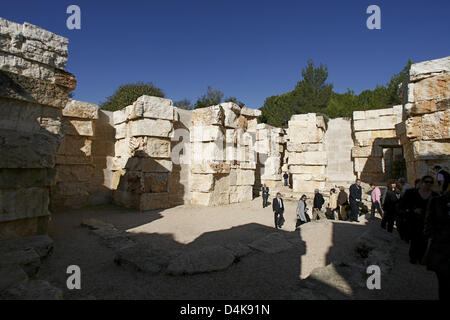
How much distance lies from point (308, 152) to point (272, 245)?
8305mm

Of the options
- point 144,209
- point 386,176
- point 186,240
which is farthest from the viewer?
point 386,176

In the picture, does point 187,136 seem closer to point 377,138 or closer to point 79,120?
point 79,120

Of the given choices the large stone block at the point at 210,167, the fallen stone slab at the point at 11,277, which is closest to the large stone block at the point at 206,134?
the large stone block at the point at 210,167

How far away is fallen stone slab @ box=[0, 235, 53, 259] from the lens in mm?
3248

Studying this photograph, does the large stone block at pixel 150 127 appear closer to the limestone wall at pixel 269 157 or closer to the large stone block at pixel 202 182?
the large stone block at pixel 202 182

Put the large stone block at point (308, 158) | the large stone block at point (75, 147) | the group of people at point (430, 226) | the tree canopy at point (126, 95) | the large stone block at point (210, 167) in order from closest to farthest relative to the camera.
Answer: the group of people at point (430, 226) < the large stone block at point (75, 147) < the large stone block at point (210, 167) < the large stone block at point (308, 158) < the tree canopy at point (126, 95)

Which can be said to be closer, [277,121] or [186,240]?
[186,240]

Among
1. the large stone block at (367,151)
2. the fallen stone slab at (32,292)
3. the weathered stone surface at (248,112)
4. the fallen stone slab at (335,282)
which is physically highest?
the weathered stone surface at (248,112)

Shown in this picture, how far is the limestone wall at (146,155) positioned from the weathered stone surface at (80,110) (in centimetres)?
102

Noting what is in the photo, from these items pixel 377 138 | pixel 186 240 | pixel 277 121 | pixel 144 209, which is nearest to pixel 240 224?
pixel 186 240

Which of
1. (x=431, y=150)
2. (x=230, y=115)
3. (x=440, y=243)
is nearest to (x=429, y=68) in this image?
(x=431, y=150)

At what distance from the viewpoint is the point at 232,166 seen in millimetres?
10102

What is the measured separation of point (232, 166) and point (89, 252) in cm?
654

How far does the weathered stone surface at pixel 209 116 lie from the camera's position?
930cm
